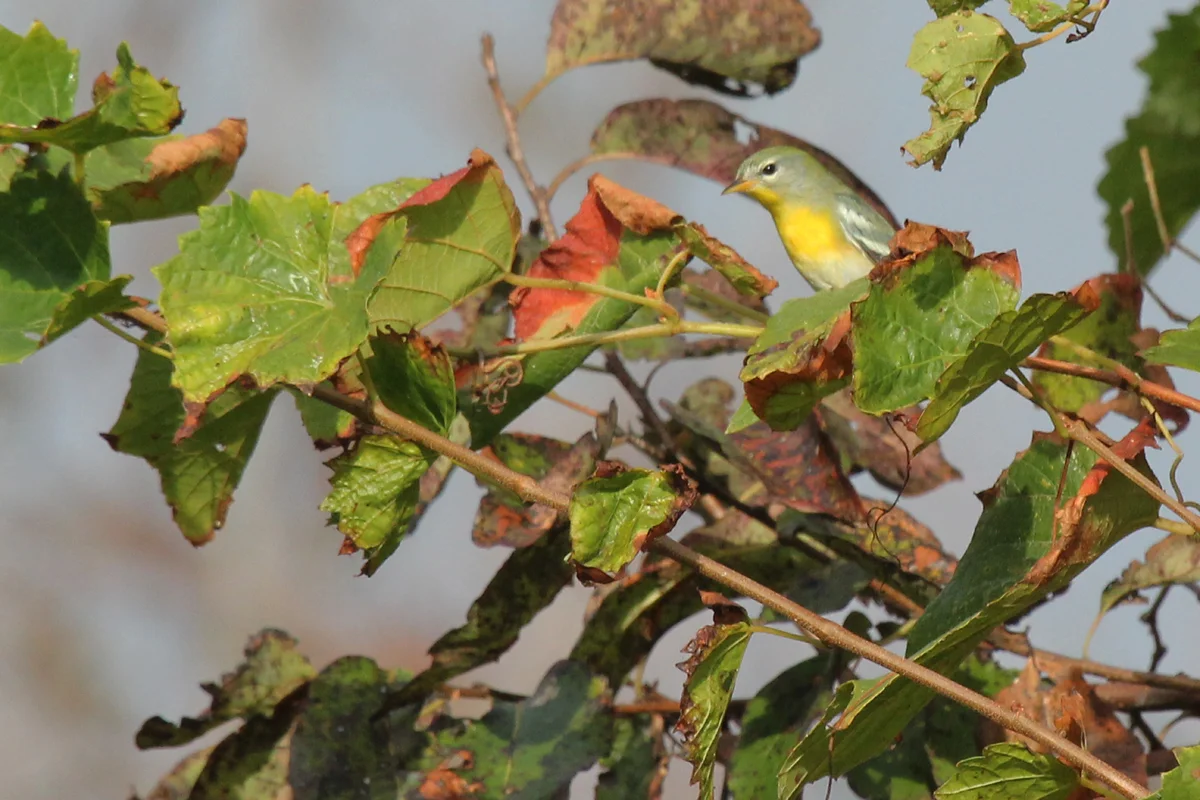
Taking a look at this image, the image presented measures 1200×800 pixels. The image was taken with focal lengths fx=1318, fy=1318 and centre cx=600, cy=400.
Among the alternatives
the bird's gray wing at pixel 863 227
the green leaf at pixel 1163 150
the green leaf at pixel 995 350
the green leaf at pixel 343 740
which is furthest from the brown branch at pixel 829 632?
the bird's gray wing at pixel 863 227

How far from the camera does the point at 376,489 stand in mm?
777

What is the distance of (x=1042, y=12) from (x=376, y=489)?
0.50 meters

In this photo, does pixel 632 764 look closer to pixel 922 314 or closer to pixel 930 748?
pixel 930 748

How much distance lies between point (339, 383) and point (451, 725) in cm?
38

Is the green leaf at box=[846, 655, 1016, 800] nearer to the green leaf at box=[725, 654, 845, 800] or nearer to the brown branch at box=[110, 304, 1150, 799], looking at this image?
the green leaf at box=[725, 654, 845, 800]

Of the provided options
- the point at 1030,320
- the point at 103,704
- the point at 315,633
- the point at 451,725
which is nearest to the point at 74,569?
the point at 103,704

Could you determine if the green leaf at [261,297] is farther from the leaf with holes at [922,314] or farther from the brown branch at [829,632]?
the leaf with holes at [922,314]

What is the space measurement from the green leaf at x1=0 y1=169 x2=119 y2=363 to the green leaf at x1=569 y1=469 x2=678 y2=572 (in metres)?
0.34

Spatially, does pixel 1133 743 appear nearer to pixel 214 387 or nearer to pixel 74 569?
pixel 214 387

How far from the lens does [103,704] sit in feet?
14.0

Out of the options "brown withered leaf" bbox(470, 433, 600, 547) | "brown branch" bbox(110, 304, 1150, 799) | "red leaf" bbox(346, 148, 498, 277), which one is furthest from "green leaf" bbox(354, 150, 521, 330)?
"brown withered leaf" bbox(470, 433, 600, 547)

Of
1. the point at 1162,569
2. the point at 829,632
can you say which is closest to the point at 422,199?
the point at 829,632

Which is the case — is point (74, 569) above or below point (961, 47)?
below

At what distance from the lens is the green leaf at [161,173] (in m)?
0.89
